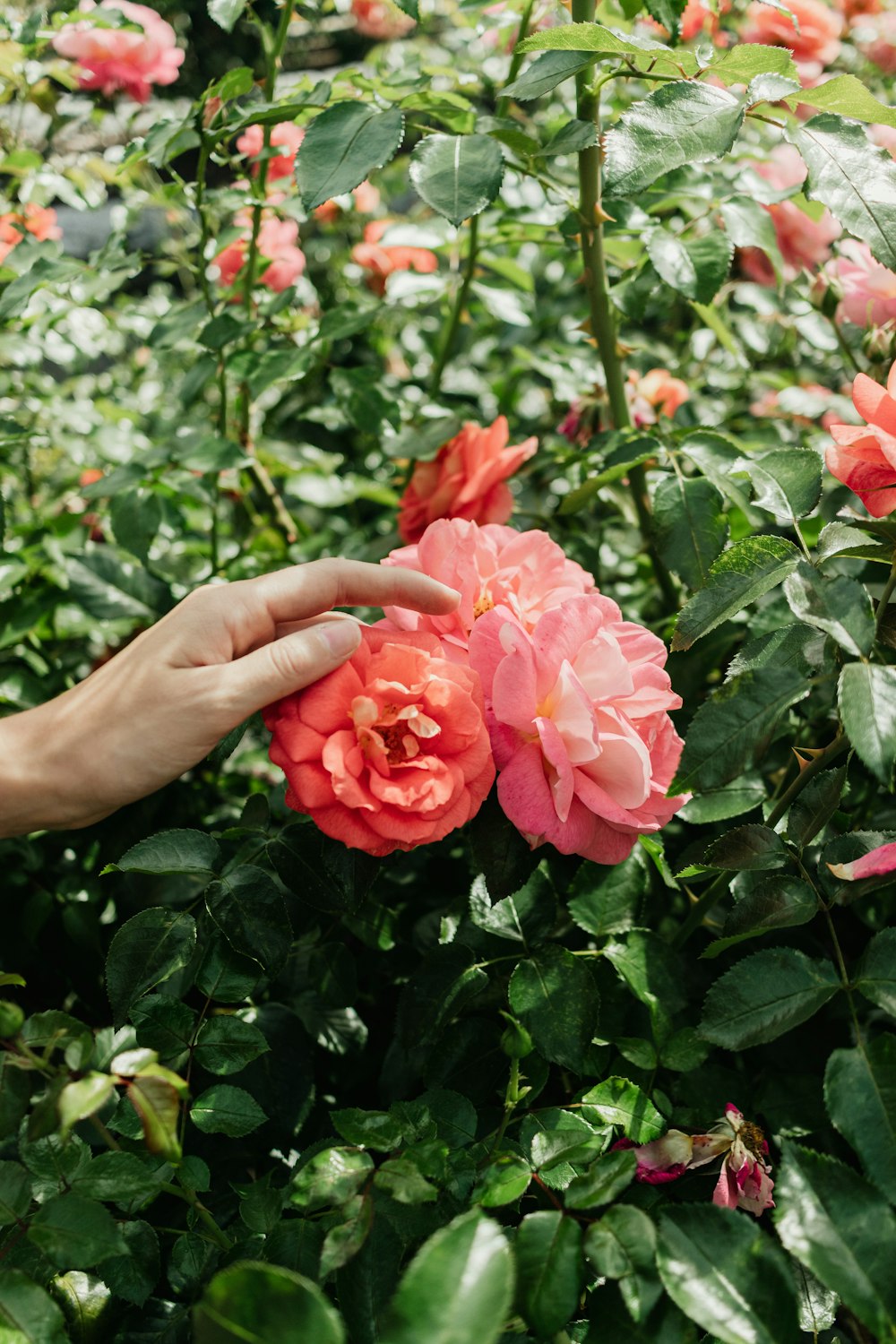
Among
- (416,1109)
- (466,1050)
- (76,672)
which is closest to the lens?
(416,1109)

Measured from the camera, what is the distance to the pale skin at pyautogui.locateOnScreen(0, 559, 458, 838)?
29.7 inches

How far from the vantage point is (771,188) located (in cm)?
128

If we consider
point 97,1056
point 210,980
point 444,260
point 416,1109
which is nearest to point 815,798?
point 416,1109

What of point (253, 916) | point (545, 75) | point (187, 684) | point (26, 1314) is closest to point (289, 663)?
point (187, 684)

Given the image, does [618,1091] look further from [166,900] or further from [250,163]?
[250,163]

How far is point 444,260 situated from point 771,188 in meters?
1.05

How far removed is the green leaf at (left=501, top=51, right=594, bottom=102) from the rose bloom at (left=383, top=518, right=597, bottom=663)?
370 millimetres

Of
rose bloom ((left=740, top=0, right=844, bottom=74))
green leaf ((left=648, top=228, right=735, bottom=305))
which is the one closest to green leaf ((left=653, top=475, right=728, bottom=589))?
green leaf ((left=648, top=228, right=735, bottom=305))

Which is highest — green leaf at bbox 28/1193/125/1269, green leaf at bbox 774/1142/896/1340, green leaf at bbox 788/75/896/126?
green leaf at bbox 788/75/896/126

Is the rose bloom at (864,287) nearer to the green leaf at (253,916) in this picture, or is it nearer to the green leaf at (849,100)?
the green leaf at (849,100)

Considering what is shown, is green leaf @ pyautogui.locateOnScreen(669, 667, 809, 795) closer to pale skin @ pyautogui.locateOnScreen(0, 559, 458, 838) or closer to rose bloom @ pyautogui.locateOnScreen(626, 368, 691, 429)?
pale skin @ pyautogui.locateOnScreen(0, 559, 458, 838)

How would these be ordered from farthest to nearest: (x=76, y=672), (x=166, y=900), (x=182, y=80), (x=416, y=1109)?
(x=182, y=80), (x=76, y=672), (x=166, y=900), (x=416, y=1109)

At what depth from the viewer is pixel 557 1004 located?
0.77m

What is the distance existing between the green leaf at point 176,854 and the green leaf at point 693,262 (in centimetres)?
62
